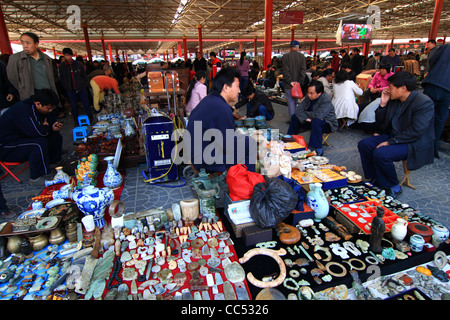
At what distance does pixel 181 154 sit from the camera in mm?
3926

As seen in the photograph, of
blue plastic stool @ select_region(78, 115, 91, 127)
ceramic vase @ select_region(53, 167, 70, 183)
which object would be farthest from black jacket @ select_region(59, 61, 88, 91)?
ceramic vase @ select_region(53, 167, 70, 183)

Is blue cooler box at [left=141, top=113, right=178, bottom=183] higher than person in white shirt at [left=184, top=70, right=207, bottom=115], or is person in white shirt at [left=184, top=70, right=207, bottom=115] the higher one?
person in white shirt at [left=184, top=70, right=207, bottom=115]

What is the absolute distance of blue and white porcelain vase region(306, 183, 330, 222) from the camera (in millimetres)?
2473

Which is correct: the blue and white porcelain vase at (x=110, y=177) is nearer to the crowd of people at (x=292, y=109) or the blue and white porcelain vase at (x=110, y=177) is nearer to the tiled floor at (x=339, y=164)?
the tiled floor at (x=339, y=164)

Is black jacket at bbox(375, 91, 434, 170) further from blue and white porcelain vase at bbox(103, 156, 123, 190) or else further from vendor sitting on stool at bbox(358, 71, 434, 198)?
blue and white porcelain vase at bbox(103, 156, 123, 190)

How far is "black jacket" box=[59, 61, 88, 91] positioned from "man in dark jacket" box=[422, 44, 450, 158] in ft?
21.8

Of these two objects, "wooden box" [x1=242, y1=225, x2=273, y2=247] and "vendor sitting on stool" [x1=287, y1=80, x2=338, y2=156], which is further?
"vendor sitting on stool" [x1=287, y1=80, x2=338, y2=156]

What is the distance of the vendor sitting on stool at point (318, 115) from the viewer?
14.4 ft

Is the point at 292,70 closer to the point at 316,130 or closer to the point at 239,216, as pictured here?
the point at 316,130

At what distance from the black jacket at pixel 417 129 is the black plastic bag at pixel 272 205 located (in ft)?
5.83

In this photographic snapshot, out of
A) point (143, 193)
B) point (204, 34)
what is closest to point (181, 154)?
point (143, 193)

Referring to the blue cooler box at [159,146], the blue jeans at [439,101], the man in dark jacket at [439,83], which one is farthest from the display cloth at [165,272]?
the blue jeans at [439,101]
